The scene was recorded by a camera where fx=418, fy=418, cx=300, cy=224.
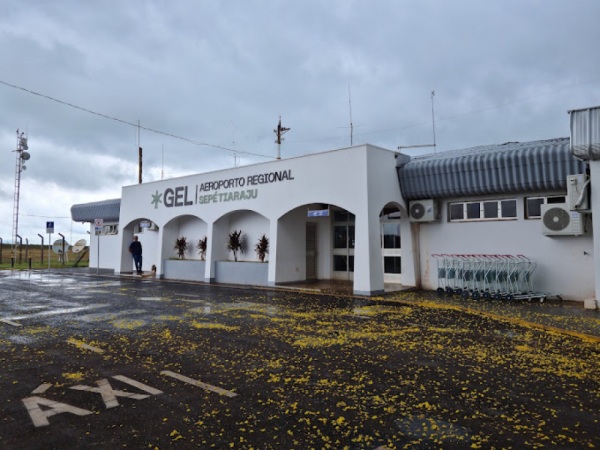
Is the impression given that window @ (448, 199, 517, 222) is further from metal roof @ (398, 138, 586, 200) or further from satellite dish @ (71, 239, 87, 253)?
satellite dish @ (71, 239, 87, 253)

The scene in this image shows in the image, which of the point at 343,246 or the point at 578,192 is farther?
the point at 343,246

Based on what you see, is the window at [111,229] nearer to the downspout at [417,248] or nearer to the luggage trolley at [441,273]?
the downspout at [417,248]

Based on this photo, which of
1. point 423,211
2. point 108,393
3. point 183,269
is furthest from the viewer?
point 183,269

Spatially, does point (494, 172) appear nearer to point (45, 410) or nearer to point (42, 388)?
point (42, 388)

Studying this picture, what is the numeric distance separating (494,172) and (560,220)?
7.37 feet

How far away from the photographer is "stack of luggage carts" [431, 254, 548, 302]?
12.1 meters

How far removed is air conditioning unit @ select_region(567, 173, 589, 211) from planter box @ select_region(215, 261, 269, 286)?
10.5 metres

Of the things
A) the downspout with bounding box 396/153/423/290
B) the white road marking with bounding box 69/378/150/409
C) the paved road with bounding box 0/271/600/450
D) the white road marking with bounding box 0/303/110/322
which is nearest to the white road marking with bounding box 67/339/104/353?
the paved road with bounding box 0/271/600/450

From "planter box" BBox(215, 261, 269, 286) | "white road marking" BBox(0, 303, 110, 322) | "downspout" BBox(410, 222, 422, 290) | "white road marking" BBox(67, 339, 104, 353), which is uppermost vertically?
"downspout" BBox(410, 222, 422, 290)

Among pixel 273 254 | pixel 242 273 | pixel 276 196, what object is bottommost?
pixel 242 273

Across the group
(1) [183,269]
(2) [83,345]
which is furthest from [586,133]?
(1) [183,269]

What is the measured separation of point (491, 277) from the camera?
1243cm

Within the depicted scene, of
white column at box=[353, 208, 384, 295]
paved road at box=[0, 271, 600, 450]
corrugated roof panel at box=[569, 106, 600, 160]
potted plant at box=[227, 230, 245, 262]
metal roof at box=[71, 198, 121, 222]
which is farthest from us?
metal roof at box=[71, 198, 121, 222]

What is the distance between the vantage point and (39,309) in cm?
1073
